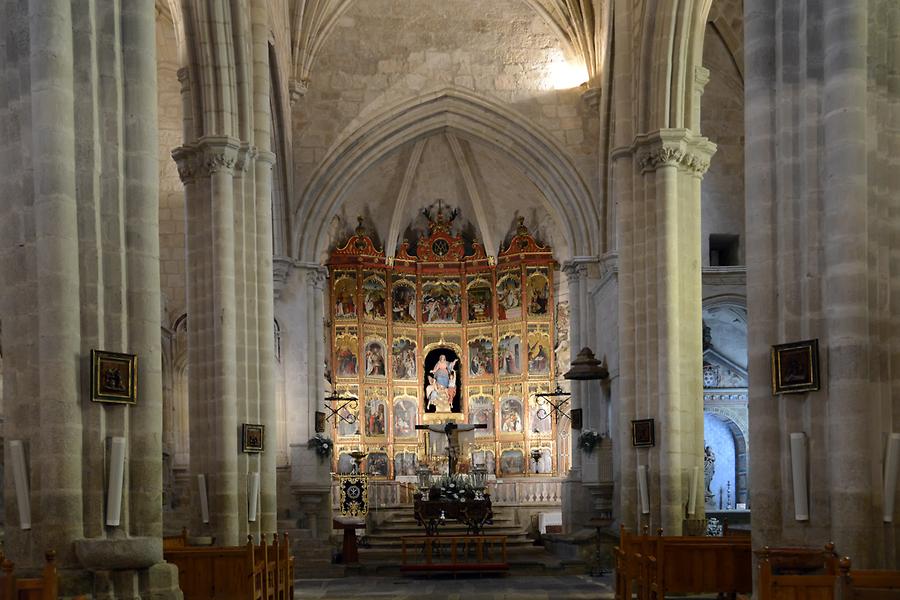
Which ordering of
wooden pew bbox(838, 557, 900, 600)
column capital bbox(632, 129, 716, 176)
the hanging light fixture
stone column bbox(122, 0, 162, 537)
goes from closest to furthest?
1. wooden pew bbox(838, 557, 900, 600)
2. stone column bbox(122, 0, 162, 537)
3. column capital bbox(632, 129, 716, 176)
4. the hanging light fixture

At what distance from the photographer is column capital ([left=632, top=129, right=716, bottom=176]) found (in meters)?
19.3

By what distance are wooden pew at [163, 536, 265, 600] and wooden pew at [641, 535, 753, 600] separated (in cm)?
442

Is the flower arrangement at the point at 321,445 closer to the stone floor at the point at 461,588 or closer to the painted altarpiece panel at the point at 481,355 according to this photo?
the stone floor at the point at 461,588

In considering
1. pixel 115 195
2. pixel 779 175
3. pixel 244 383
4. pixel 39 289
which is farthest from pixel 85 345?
pixel 244 383

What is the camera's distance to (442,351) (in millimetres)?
35031

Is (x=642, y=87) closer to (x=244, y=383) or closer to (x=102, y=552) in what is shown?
(x=244, y=383)

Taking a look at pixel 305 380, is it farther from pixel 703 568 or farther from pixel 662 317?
pixel 703 568

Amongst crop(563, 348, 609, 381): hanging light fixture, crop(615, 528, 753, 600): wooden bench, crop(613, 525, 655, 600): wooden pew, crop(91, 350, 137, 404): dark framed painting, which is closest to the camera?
crop(91, 350, 137, 404): dark framed painting

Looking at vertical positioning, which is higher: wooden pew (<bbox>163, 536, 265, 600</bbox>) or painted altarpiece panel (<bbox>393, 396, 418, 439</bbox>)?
painted altarpiece panel (<bbox>393, 396, 418, 439</bbox>)

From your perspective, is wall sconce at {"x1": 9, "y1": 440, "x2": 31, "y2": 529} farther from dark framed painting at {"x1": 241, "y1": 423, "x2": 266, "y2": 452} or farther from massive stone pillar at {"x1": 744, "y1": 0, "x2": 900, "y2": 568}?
dark framed painting at {"x1": 241, "y1": 423, "x2": 266, "y2": 452}

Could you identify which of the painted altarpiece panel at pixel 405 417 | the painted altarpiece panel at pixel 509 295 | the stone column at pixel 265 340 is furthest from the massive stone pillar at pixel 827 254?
the painted altarpiece panel at pixel 405 417

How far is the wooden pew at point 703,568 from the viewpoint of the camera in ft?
46.1

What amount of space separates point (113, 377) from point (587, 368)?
679 inches

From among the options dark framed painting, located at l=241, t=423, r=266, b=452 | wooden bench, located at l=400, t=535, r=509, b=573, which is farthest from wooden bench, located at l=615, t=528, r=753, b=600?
wooden bench, located at l=400, t=535, r=509, b=573
